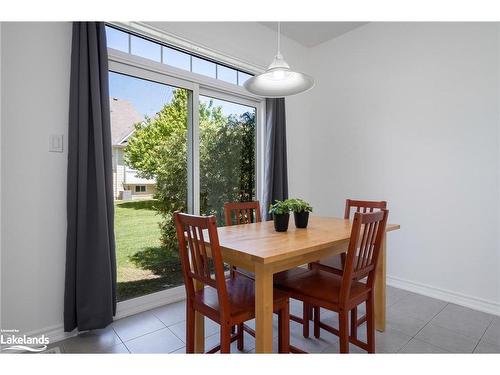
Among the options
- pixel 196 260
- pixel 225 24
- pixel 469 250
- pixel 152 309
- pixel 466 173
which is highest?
pixel 225 24

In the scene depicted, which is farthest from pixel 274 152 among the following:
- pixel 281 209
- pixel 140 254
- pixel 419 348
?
pixel 419 348

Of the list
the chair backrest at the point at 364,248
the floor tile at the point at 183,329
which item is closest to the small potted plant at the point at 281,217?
the chair backrest at the point at 364,248

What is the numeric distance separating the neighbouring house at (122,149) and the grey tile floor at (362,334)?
3.36ft

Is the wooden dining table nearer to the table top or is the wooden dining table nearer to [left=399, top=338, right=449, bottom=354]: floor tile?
the table top

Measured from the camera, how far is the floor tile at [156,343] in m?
1.92

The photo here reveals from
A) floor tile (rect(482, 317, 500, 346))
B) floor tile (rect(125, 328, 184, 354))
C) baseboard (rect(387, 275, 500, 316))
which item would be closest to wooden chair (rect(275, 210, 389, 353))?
floor tile (rect(125, 328, 184, 354))

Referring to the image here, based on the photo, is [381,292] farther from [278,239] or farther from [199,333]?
[199,333]

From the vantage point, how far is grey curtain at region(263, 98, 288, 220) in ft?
10.8
